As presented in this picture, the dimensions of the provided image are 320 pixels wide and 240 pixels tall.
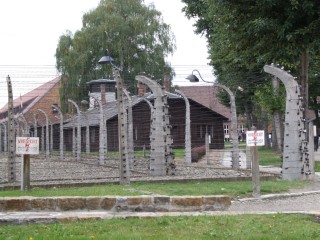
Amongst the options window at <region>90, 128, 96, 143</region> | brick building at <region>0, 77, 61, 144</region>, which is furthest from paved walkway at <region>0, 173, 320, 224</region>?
window at <region>90, 128, 96, 143</region>

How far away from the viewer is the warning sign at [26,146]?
1212 centimetres

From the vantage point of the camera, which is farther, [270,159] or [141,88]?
[270,159]

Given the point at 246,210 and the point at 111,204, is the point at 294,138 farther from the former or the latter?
the point at 111,204

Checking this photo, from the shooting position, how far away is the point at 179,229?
7.97 metres

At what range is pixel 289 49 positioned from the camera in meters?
9.95

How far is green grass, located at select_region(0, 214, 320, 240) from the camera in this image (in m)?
7.41

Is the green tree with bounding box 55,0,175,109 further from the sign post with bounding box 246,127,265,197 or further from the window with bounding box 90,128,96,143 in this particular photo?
the sign post with bounding box 246,127,265,197

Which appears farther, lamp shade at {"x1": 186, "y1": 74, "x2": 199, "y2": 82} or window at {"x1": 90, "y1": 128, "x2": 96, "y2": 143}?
window at {"x1": 90, "y1": 128, "x2": 96, "y2": 143}

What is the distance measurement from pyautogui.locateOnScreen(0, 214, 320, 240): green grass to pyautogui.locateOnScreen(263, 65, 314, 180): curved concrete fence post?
7286 mm

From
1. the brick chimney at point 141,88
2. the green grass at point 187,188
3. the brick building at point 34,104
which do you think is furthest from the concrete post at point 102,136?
the green grass at point 187,188

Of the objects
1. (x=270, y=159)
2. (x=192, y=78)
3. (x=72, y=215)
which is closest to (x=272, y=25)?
(x=72, y=215)

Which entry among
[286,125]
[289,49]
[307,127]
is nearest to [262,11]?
[289,49]

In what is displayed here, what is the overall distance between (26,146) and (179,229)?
547cm

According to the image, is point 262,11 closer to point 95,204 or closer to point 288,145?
point 95,204
